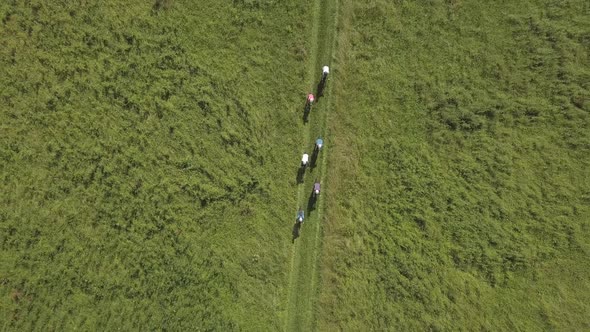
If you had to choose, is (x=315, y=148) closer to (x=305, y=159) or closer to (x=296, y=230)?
(x=305, y=159)

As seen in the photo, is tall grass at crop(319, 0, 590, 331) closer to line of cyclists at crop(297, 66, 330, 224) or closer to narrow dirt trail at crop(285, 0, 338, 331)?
narrow dirt trail at crop(285, 0, 338, 331)

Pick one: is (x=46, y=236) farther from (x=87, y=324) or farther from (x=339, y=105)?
(x=339, y=105)

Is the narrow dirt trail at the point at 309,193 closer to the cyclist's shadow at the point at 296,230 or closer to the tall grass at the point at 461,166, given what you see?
the cyclist's shadow at the point at 296,230

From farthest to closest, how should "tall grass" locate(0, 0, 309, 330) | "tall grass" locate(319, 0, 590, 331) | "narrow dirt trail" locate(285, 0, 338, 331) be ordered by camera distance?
"tall grass" locate(319, 0, 590, 331), "narrow dirt trail" locate(285, 0, 338, 331), "tall grass" locate(0, 0, 309, 330)

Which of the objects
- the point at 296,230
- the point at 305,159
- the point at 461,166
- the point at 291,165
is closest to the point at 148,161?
the point at 291,165

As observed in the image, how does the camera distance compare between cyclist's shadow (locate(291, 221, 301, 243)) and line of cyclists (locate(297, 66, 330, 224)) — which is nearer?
line of cyclists (locate(297, 66, 330, 224))

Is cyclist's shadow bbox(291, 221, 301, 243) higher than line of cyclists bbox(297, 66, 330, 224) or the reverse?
the reverse

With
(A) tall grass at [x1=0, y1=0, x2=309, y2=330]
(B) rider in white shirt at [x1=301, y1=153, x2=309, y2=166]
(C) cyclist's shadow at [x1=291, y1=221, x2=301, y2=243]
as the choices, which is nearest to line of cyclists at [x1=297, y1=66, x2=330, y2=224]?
(B) rider in white shirt at [x1=301, y1=153, x2=309, y2=166]
